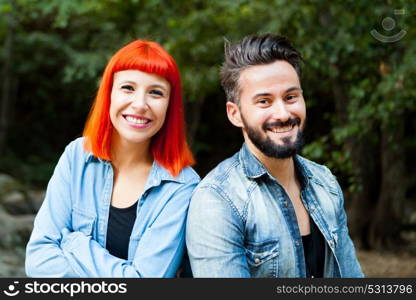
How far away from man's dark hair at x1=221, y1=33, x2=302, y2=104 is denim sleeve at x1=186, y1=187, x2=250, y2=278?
0.43 m

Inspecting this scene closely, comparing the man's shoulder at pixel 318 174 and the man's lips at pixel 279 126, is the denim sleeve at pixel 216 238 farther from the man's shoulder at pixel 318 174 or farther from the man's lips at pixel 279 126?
the man's shoulder at pixel 318 174

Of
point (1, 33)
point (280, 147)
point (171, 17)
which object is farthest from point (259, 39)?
point (1, 33)

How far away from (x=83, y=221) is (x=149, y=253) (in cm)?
33

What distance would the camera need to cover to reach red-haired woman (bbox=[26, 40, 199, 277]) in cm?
Result: 202

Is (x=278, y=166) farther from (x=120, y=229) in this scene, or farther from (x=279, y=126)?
(x=120, y=229)

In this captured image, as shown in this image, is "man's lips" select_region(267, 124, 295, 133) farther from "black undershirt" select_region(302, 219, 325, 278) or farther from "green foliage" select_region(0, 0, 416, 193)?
"green foliage" select_region(0, 0, 416, 193)

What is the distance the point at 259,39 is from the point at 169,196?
0.69 metres

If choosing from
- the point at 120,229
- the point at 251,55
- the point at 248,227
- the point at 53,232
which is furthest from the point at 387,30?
the point at 53,232

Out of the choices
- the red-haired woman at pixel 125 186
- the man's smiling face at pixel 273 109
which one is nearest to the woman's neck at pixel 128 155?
the red-haired woman at pixel 125 186

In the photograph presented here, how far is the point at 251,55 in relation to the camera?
6.77 feet

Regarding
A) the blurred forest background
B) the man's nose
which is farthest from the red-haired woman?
the blurred forest background

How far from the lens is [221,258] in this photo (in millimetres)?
1854

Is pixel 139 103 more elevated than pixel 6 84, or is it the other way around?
pixel 6 84

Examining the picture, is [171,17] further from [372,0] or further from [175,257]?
[175,257]
